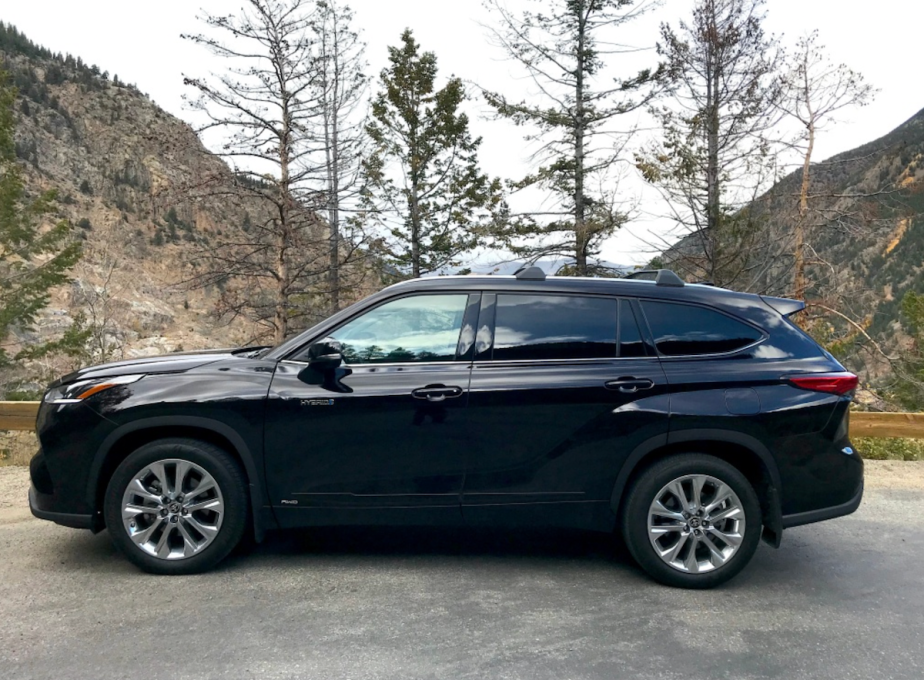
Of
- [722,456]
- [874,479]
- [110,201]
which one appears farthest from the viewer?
[110,201]

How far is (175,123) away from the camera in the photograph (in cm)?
2130

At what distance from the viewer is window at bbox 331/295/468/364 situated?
449cm

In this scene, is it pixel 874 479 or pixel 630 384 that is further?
pixel 874 479

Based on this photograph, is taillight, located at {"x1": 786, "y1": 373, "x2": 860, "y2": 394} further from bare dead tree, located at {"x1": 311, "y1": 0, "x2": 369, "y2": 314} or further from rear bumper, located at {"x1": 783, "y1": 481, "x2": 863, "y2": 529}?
bare dead tree, located at {"x1": 311, "y1": 0, "x2": 369, "y2": 314}

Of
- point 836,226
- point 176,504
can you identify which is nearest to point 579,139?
point 836,226

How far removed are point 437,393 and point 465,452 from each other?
379 millimetres

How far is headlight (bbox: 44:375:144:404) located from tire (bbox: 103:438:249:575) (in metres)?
0.43

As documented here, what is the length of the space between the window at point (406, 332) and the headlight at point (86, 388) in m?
1.27

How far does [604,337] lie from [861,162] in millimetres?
17534

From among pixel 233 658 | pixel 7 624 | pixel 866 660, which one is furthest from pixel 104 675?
pixel 866 660

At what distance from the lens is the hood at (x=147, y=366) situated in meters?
4.54

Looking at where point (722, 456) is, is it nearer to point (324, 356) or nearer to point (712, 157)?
point (324, 356)

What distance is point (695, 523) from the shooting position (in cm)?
434

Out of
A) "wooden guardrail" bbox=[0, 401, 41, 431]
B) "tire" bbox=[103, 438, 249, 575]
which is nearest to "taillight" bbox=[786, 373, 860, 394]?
"tire" bbox=[103, 438, 249, 575]
